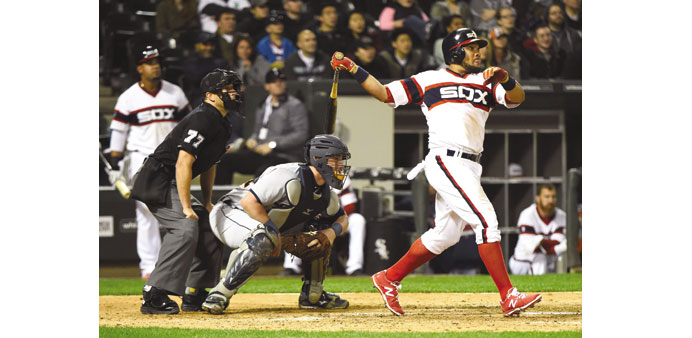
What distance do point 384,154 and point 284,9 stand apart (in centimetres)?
247

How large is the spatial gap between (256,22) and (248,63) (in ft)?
3.13

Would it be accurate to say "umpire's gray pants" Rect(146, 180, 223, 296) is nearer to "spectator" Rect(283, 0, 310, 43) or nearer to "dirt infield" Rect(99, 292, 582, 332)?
"dirt infield" Rect(99, 292, 582, 332)

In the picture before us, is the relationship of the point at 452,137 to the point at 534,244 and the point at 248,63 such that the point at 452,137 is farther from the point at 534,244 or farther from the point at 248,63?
the point at 248,63

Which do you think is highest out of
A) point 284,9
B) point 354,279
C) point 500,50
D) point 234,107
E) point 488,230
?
point 284,9

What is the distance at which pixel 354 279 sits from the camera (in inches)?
272

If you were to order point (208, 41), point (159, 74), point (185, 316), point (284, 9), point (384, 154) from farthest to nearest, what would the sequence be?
1. point (284, 9)
2. point (208, 41)
3. point (384, 154)
4. point (159, 74)
5. point (185, 316)

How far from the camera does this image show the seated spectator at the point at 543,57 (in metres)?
8.80

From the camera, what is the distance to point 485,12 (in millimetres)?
9992

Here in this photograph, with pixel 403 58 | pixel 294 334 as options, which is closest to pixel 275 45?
pixel 403 58

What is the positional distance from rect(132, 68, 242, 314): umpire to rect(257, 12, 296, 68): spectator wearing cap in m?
4.37

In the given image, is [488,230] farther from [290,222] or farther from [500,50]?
[500,50]

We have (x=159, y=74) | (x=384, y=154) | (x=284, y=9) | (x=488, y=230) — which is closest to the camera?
(x=488, y=230)

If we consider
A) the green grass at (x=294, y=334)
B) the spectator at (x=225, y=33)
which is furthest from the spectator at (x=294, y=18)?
the green grass at (x=294, y=334)

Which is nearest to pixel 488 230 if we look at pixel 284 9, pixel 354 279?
pixel 354 279
